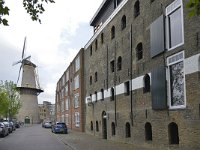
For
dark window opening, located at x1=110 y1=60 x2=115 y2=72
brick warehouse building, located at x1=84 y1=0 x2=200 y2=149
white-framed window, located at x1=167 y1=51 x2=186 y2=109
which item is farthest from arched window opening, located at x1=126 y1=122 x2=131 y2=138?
white-framed window, located at x1=167 y1=51 x2=186 y2=109

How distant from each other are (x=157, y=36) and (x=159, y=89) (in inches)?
120

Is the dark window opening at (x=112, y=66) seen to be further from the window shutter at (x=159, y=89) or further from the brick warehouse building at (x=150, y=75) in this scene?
the window shutter at (x=159, y=89)

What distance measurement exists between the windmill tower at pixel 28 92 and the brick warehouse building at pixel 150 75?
207 feet

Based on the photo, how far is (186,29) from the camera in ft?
57.7

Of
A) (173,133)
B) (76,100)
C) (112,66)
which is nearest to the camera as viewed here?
(173,133)

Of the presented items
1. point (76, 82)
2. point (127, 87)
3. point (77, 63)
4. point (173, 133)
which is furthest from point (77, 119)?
point (173, 133)

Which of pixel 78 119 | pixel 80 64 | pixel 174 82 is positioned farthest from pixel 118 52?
pixel 78 119

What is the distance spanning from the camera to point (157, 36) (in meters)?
21.2

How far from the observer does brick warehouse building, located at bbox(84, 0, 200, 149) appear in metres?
17.4

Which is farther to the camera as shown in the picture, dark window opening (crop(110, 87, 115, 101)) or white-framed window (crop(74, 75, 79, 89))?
white-framed window (crop(74, 75, 79, 89))

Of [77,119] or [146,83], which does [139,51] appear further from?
[77,119]

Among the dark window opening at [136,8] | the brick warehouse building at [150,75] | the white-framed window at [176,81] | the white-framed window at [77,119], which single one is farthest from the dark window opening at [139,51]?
the white-framed window at [77,119]

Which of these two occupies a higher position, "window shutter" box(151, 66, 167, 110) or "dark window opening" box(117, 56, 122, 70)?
"dark window opening" box(117, 56, 122, 70)

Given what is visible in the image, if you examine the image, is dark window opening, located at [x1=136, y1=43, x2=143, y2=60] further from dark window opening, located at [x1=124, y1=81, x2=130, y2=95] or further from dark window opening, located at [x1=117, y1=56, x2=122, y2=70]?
dark window opening, located at [x1=117, y1=56, x2=122, y2=70]
